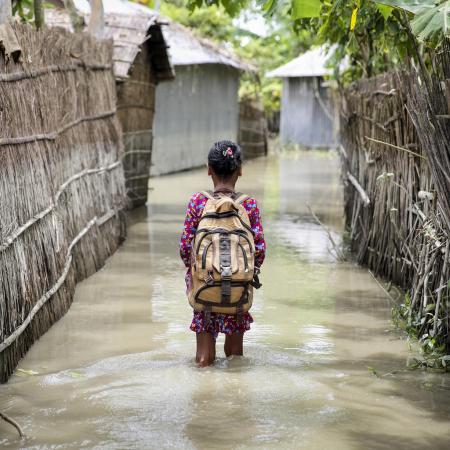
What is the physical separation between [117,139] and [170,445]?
6587mm

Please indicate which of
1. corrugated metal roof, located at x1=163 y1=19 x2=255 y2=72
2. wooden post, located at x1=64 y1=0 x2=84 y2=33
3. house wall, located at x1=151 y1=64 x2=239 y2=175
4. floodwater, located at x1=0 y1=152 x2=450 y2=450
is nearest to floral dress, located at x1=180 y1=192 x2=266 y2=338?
floodwater, located at x1=0 y1=152 x2=450 y2=450

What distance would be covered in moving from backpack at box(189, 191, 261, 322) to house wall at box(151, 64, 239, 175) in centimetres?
1415

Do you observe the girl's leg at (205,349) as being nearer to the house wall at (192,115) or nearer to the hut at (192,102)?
the hut at (192,102)

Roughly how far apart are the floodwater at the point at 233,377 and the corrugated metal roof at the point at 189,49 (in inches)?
407

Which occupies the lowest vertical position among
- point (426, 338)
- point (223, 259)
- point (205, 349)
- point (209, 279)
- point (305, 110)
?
point (426, 338)

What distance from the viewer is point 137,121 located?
1303 centimetres

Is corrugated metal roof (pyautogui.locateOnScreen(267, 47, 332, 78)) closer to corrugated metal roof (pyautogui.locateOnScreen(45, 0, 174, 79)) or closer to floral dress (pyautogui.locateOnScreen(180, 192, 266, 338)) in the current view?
corrugated metal roof (pyautogui.locateOnScreen(45, 0, 174, 79))

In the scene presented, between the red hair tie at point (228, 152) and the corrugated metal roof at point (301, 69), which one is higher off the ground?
the corrugated metal roof at point (301, 69)

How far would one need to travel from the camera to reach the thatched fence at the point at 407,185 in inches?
195

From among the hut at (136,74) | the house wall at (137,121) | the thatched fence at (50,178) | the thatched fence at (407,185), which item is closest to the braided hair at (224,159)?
the thatched fence at (407,185)

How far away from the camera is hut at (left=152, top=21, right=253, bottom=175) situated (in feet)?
63.6

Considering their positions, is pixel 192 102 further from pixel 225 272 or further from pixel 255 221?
pixel 225 272

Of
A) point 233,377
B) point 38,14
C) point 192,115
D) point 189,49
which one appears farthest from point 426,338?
point 192,115

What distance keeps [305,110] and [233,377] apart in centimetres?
2604
